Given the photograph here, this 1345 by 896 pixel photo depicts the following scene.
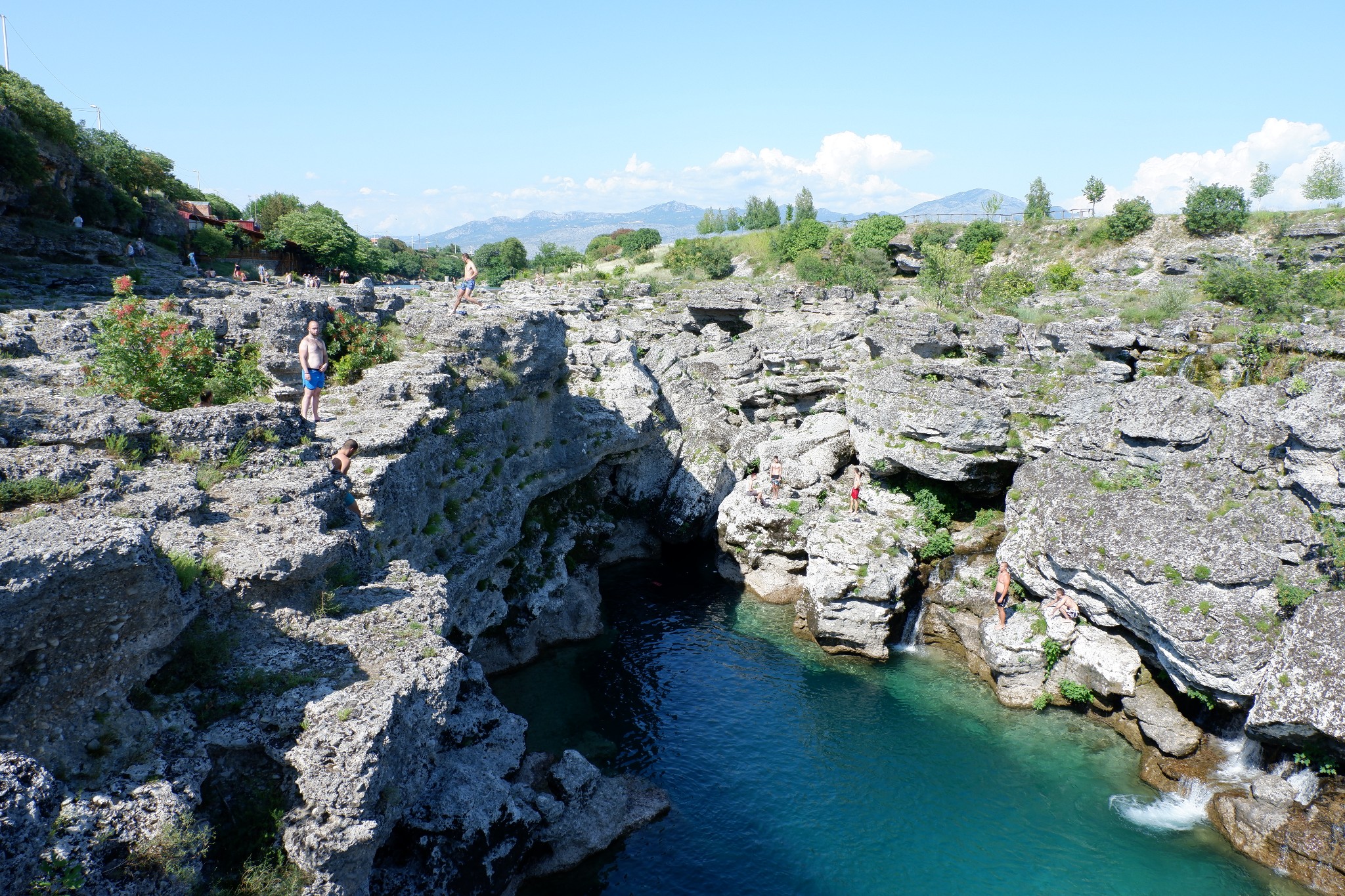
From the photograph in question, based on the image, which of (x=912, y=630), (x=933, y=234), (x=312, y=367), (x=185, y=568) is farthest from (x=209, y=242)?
(x=933, y=234)

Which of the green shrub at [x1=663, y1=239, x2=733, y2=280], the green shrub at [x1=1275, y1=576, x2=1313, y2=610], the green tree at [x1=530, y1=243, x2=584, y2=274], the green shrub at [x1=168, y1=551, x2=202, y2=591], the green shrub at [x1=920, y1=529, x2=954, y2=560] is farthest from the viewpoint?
the green tree at [x1=530, y1=243, x2=584, y2=274]

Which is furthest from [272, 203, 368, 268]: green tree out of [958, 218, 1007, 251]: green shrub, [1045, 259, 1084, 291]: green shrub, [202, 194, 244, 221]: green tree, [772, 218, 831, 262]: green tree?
[1045, 259, 1084, 291]: green shrub

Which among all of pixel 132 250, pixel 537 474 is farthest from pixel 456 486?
pixel 132 250

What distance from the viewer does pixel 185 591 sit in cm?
905

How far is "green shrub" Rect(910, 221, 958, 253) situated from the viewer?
6775cm

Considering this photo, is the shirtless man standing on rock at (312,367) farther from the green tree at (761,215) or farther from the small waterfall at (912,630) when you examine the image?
the green tree at (761,215)

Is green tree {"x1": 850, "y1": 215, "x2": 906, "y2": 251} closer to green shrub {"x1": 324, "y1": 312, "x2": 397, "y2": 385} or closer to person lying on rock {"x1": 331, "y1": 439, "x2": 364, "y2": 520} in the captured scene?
green shrub {"x1": 324, "y1": 312, "x2": 397, "y2": 385}

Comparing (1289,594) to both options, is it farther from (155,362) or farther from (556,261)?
(556,261)

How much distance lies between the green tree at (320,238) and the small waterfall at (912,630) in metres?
65.2

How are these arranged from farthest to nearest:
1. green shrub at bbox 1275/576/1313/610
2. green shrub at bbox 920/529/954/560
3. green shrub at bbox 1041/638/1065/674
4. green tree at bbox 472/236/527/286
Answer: green tree at bbox 472/236/527/286
green shrub at bbox 920/529/954/560
green shrub at bbox 1041/638/1065/674
green shrub at bbox 1275/576/1313/610

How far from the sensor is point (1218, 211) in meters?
50.8

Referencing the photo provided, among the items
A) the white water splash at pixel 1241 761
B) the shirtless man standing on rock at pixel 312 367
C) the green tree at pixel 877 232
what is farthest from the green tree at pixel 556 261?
the white water splash at pixel 1241 761

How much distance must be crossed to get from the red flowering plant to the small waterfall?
22.5 m

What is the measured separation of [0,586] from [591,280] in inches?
3127
